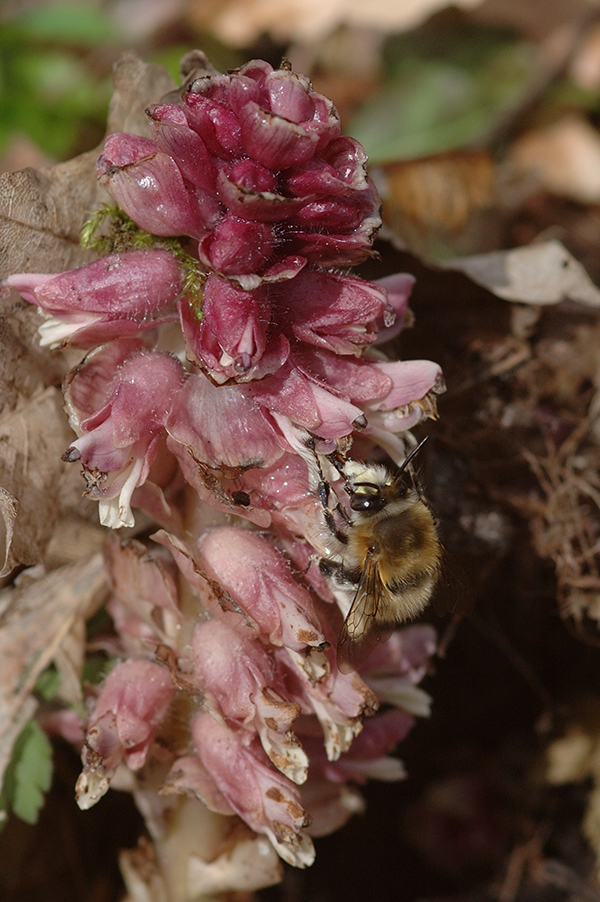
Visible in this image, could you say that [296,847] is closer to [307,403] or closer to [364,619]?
[364,619]

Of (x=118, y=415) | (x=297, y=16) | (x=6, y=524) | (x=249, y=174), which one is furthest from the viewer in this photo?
(x=297, y=16)

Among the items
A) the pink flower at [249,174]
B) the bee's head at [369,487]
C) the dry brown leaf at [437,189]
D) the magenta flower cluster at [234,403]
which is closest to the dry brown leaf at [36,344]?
the magenta flower cluster at [234,403]

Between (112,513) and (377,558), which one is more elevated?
(112,513)

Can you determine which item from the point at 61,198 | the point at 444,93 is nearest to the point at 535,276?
the point at 61,198

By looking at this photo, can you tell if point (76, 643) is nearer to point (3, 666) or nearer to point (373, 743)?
point (3, 666)

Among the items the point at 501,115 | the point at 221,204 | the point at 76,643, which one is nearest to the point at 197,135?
the point at 221,204

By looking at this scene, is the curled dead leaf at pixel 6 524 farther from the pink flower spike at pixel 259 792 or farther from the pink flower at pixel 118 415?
the pink flower spike at pixel 259 792
